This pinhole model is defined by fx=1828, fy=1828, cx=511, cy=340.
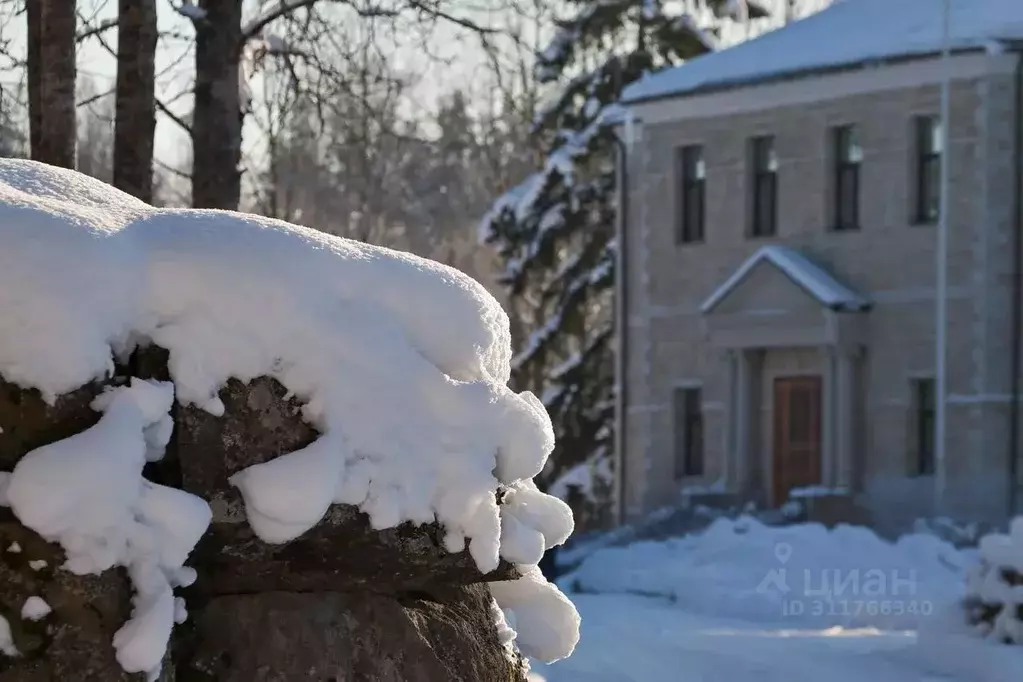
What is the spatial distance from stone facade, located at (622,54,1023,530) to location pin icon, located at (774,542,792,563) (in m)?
4.48

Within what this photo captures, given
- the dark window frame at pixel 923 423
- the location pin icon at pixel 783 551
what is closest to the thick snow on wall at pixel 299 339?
the location pin icon at pixel 783 551

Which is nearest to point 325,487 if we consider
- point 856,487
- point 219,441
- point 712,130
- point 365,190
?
point 219,441

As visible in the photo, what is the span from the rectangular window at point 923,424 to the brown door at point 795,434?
5.14 feet

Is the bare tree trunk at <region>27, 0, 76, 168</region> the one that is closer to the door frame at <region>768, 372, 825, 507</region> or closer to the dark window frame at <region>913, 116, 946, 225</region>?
the dark window frame at <region>913, 116, 946, 225</region>

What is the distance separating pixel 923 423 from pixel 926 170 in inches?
138

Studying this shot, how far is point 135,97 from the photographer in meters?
9.76

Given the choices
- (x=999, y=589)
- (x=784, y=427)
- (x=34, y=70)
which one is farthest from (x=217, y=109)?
(x=784, y=427)

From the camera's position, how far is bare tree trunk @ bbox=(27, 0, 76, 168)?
9109 mm

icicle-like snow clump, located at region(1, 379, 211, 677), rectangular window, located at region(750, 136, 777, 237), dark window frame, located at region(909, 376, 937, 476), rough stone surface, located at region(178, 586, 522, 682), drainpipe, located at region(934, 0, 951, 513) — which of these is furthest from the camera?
rectangular window, located at region(750, 136, 777, 237)

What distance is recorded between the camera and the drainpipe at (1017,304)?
23953 mm

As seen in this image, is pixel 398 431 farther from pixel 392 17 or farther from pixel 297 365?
pixel 392 17

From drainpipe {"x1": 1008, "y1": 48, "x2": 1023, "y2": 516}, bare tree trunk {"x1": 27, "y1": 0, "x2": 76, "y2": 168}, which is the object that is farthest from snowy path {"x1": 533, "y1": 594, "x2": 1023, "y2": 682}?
drainpipe {"x1": 1008, "y1": 48, "x2": 1023, "y2": 516}
